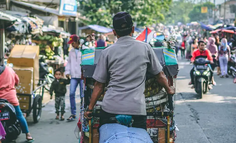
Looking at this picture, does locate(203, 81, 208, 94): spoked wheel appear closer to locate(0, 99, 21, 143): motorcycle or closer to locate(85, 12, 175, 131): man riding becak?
locate(0, 99, 21, 143): motorcycle

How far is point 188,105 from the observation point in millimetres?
9859

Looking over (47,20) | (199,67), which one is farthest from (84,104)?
(47,20)

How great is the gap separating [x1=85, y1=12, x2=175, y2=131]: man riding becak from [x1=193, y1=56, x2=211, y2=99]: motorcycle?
782 centimetres

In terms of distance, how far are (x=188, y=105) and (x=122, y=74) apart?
22.6ft

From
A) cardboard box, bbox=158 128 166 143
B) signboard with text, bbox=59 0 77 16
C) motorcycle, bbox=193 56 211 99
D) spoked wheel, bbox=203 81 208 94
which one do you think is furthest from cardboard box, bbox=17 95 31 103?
signboard with text, bbox=59 0 77 16

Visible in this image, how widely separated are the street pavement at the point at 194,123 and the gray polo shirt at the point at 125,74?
339 cm

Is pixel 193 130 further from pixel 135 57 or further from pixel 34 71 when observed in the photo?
pixel 135 57

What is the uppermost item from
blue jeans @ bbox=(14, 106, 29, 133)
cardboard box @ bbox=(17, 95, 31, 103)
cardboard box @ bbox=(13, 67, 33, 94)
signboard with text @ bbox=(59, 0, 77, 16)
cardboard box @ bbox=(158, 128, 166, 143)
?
signboard with text @ bbox=(59, 0, 77, 16)

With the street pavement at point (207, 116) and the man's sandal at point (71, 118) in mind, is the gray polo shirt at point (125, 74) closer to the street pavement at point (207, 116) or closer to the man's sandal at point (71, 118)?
the street pavement at point (207, 116)

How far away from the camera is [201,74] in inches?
440

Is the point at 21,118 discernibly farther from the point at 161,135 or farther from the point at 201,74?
the point at 201,74

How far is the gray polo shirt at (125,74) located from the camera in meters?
3.23

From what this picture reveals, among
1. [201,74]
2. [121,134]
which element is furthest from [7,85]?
[201,74]

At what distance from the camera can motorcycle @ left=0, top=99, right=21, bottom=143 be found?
5.97 m
